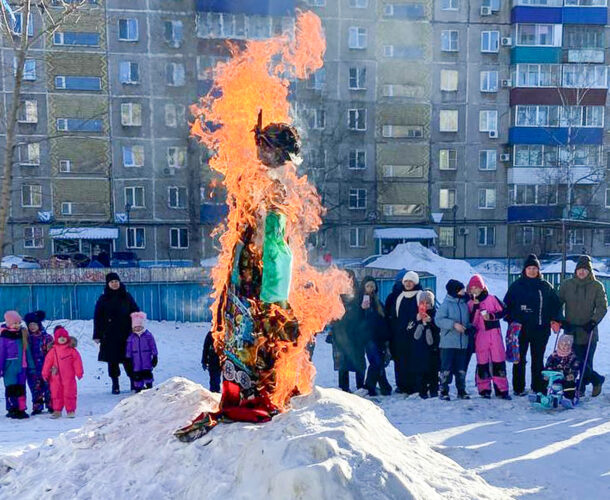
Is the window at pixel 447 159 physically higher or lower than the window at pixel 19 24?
lower

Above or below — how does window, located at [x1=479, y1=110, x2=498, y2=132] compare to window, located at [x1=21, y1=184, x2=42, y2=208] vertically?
above

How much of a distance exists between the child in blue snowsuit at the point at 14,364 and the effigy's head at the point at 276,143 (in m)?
4.97

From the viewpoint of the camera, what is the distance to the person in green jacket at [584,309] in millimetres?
7680

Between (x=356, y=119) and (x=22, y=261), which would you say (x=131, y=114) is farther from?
(x=356, y=119)

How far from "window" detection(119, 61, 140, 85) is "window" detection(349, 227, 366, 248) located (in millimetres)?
14728

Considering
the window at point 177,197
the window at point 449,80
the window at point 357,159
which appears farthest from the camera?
the window at point 449,80

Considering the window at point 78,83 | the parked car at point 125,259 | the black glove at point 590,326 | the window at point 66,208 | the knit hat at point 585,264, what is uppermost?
the window at point 78,83

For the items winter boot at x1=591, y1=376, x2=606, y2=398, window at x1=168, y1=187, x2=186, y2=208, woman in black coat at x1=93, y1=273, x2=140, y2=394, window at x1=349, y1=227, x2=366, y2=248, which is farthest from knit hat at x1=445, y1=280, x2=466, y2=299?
window at x1=168, y1=187, x2=186, y2=208

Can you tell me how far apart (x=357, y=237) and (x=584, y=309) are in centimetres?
2565

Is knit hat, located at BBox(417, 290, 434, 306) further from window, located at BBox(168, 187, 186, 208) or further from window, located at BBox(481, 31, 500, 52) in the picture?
window, located at BBox(481, 31, 500, 52)

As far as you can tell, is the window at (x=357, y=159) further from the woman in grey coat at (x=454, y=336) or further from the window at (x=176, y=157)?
the woman in grey coat at (x=454, y=336)

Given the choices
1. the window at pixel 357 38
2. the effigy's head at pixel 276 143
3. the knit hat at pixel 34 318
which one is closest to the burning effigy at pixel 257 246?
the effigy's head at pixel 276 143

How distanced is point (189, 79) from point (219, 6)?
412 cm

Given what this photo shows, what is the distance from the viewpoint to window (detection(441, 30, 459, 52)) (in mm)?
33062
